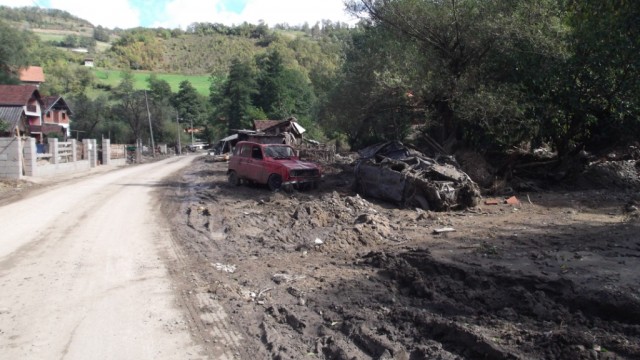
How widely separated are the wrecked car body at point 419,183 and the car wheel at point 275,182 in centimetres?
278

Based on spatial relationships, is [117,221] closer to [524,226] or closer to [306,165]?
[306,165]

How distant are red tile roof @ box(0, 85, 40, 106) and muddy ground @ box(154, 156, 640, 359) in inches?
1651

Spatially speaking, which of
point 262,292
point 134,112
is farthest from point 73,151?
point 134,112

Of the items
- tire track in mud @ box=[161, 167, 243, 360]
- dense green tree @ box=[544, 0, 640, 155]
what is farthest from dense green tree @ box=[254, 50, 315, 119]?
tire track in mud @ box=[161, 167, 243, 360]

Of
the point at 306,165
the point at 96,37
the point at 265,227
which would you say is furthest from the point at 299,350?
the point at 96,37

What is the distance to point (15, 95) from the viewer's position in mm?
47438

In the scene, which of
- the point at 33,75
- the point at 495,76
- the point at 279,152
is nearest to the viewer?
the point at 495,76

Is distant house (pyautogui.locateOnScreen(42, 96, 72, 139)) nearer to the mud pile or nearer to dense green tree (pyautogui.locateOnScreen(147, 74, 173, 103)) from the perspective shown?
dense green tree (pyautogui.locateOnScreen(147, 74, 173, 103))

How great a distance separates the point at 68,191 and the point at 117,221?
7.36 metres

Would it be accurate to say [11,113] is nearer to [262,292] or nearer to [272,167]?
[272,167]

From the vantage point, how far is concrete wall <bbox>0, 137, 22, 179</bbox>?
2088 centimetres

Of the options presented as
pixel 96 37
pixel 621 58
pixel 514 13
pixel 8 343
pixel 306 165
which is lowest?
pixel 8 343

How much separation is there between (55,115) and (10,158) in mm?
47545

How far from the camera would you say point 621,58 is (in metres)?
14.5
